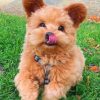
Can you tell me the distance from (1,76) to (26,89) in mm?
781

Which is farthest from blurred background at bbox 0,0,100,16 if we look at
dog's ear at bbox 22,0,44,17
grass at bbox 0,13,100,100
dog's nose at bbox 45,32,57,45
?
dog's nose at bbox 45,32,57,45

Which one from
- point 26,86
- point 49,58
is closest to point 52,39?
point 49,58

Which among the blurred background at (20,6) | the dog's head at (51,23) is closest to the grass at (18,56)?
the dog's head at (51,23)

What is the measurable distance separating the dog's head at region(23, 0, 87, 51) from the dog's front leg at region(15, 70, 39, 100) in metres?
0.50

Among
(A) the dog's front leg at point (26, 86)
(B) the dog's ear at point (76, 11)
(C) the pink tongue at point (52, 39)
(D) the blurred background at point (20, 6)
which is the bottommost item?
(A) the dog's front leg at point (26, 86)

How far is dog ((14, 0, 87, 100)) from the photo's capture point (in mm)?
4883

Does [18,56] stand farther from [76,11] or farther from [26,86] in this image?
[76,11]

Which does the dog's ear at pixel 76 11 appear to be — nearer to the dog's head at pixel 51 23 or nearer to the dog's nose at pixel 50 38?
the dog's head at pixel 51 23

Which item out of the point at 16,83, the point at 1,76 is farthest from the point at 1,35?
the point at 16,83

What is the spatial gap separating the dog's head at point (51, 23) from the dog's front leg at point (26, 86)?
50cm

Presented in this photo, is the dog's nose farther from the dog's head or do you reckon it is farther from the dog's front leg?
the dog's front leg

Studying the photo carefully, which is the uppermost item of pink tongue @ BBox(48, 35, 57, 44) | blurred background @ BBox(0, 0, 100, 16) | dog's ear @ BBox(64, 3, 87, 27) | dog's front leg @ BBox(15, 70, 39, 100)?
dog's ear @ BBox(64, 3, 87, 27)

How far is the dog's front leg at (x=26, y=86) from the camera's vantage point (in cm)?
503

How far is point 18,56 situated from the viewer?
20.8 feet
